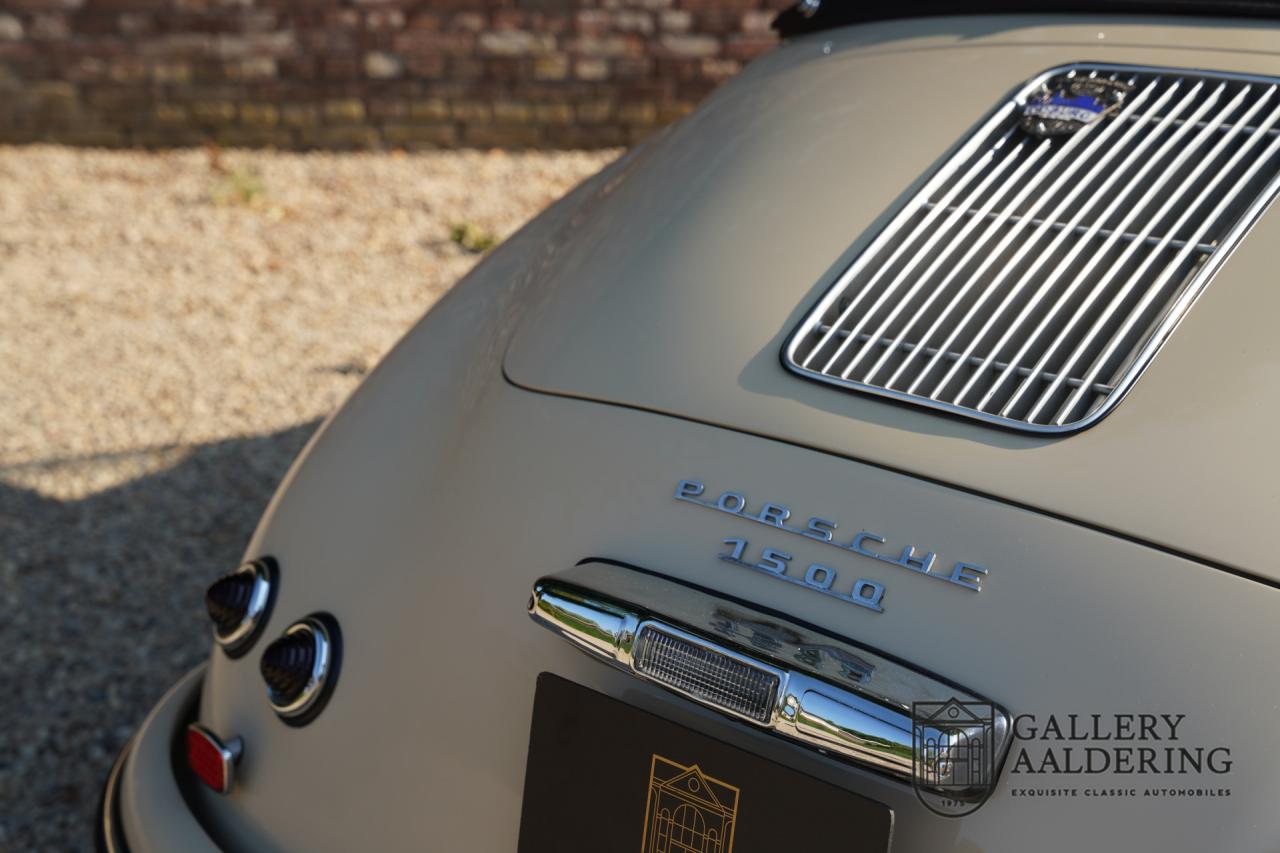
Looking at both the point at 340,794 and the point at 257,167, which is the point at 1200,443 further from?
the point at 257,167

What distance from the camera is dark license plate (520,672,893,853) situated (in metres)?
1.19

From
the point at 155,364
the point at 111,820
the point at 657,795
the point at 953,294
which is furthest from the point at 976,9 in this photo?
the point at 155,364

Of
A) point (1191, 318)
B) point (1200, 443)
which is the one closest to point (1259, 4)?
point (1191, 318)

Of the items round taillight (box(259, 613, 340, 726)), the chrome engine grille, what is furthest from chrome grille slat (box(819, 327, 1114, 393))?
round taillight (box(259, 613, 340, 726))

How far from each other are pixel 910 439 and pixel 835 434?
9 cm

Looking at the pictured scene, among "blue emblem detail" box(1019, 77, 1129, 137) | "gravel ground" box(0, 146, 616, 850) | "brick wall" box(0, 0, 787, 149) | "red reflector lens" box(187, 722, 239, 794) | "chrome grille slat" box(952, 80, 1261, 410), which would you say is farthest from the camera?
"brick wall" box(0, 0, 787, 149)

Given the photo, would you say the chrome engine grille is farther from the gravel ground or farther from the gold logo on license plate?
the gravel ground

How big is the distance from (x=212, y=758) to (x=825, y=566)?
939 millimetres

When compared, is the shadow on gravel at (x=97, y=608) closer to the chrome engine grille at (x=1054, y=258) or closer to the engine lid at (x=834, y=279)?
the engine lid at (x=834, y=279)

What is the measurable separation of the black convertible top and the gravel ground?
2144 mm

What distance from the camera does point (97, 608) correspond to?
10.5ft

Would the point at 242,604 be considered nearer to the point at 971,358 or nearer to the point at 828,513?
the point at 828,513

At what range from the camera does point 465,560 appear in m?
1.53

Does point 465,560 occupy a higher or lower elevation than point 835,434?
lower
